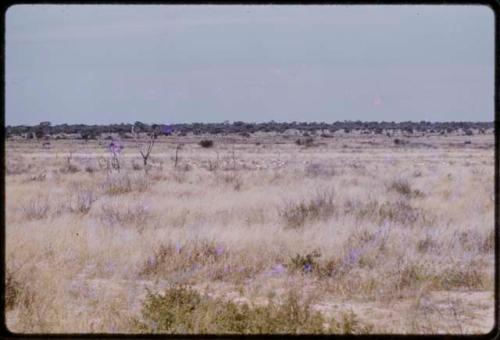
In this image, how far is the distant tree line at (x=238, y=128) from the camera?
3021 inches

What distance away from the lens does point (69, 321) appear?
5.18 meters

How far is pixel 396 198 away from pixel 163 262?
295 inches

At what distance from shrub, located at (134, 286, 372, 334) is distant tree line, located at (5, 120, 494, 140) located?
6240cm

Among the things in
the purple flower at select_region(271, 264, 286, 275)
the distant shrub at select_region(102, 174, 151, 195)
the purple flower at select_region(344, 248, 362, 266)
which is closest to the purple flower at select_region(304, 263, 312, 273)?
the purple flower at select_region(271, 264, 286, 275)

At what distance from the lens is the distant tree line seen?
7672 cm

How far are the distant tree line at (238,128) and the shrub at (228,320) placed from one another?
6240 centimetres

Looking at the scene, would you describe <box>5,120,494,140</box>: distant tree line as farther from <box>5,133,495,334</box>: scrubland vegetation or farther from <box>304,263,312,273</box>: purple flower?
<box>304,263,312,273</box>: purple flower

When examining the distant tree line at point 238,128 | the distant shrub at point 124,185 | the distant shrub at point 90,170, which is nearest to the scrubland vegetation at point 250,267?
the distant shrub at point 124,185

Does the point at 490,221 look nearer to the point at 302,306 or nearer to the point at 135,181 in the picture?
the point at 302,306

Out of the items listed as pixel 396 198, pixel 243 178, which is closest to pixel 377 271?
pixel 396 198

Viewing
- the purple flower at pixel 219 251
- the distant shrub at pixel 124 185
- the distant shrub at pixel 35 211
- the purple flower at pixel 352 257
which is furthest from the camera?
the distant shrub at pixel 124 185

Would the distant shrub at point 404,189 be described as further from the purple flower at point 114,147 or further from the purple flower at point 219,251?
the purple flower at point 114,147

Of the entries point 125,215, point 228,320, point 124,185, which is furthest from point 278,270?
point 124,185

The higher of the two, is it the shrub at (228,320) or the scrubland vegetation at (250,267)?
the shrub at (228,320)
